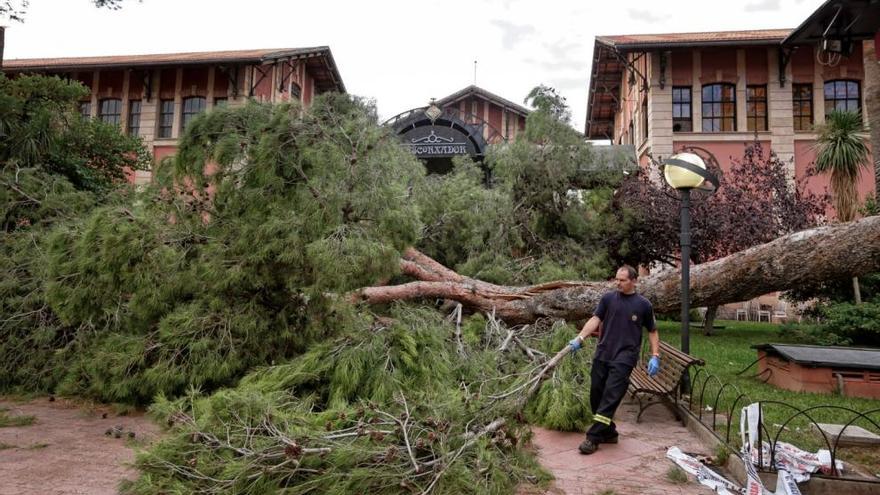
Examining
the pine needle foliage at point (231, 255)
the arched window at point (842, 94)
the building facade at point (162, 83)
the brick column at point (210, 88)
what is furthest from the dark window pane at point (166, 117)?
the arched window at point (842, 94)

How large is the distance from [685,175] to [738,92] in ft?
56.4

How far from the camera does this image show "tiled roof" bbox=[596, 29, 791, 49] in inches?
736

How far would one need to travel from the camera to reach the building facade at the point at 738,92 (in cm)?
1911

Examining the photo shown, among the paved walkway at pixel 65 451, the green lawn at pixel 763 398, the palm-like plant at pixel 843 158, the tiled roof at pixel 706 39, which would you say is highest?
the tiled roof at pixel 706 39

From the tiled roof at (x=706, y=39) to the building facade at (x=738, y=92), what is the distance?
0.11ft

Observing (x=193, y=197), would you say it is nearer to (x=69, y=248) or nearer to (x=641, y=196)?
(x=69, y=248)

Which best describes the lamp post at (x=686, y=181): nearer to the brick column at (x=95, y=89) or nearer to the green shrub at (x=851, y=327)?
the green shrub at (x=851, y=327)

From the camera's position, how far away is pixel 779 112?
63.3 ft

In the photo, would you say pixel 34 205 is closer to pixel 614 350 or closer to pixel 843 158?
pixel 614 350

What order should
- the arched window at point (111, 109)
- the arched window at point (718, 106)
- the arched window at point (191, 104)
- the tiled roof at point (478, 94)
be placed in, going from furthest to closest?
the tiled roof at point (478, 94), the arched window at point (111, 109), the arched window at point (191, 104), the arched window at point (718, 106)

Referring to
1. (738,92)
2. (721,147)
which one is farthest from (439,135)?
(738,92)

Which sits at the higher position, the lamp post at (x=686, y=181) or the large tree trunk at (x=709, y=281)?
the lamp post at (x=686, y=181)

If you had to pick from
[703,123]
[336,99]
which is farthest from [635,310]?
[703,123]

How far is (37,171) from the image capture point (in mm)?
7766
